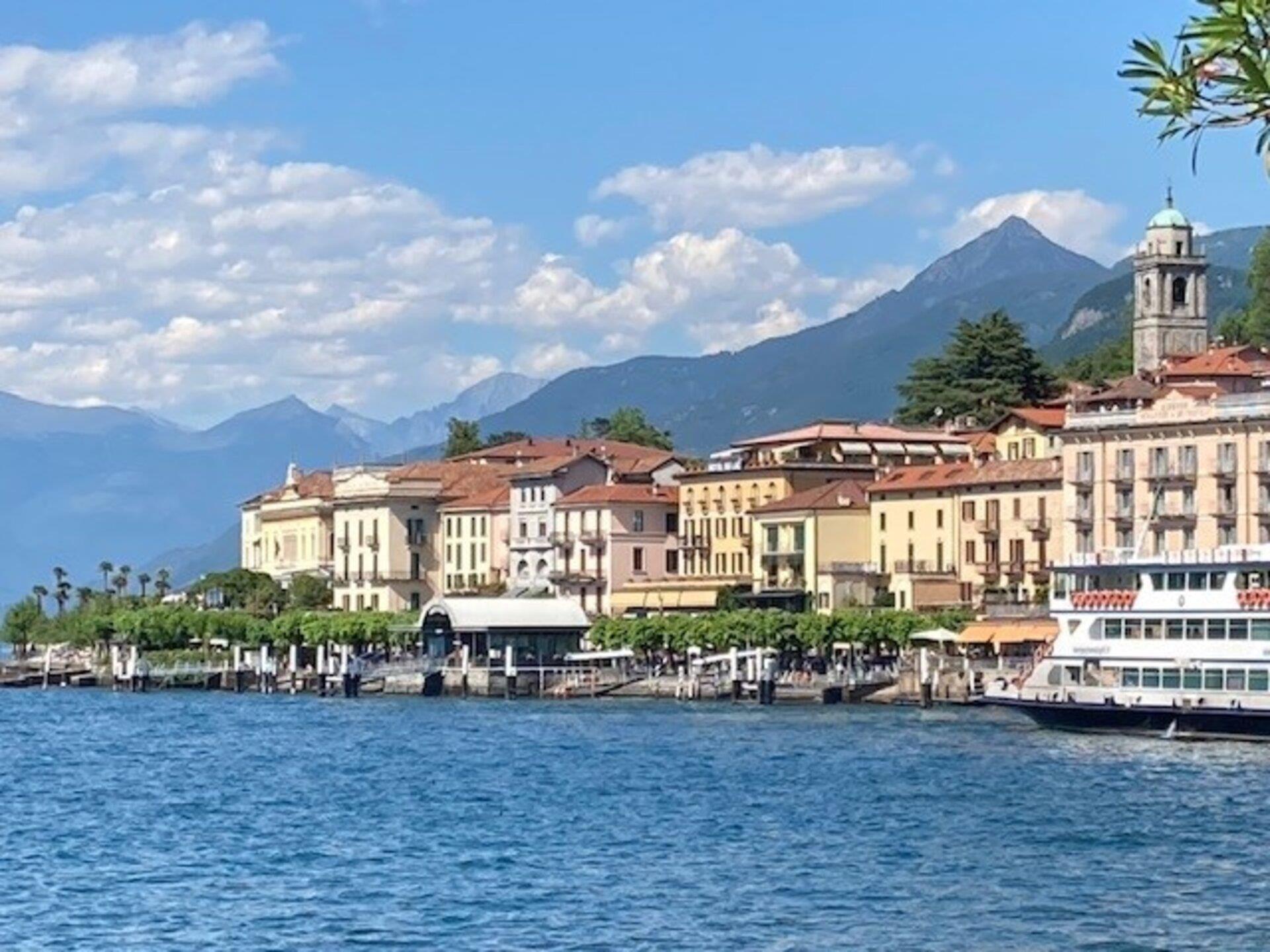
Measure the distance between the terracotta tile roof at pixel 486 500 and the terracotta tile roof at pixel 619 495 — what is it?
860 cm

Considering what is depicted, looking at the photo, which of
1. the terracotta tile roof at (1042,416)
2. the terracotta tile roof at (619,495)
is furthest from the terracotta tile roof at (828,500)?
the terracotta tile roof at (619,495)

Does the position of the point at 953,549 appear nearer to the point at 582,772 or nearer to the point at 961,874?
the point at 582,772

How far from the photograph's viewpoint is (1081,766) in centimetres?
6825

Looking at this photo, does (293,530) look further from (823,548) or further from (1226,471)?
(1226,471)

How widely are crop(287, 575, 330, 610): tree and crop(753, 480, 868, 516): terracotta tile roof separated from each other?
141 ft

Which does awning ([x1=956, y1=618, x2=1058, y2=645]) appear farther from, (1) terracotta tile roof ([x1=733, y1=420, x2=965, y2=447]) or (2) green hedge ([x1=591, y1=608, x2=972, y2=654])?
(1) terracotta tile roof ([x1=733, y1=420, x2=965, y2=447])

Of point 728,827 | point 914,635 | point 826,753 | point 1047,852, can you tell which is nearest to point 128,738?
point 826,753

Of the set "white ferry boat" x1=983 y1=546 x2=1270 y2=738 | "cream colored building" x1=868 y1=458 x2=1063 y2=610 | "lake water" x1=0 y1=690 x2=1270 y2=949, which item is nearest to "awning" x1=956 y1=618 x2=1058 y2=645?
"cream colored building" x1=868 y1=458 x2=1063 y2=610

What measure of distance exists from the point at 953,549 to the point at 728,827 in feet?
245

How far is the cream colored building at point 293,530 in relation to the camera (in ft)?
591

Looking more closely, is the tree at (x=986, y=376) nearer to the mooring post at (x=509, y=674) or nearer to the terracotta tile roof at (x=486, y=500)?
the terracotta tile roof at (x=486, y=500)

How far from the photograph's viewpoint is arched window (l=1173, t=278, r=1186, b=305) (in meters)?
157

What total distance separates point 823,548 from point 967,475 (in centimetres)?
971

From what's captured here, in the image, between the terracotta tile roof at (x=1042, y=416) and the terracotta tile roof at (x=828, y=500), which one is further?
the terracotta tile roof at (x=828, y=500)
